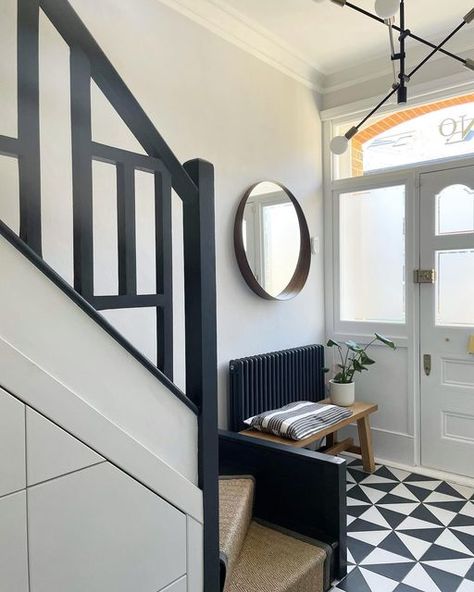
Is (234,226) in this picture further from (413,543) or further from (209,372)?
(413,543)

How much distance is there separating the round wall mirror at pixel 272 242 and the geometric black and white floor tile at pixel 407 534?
139 cm

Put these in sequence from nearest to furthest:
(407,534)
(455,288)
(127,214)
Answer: (127,214) < (407,534) < (455,288)

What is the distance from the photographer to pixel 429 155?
323 cm

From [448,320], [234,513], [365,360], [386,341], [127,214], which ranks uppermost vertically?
[127,214]

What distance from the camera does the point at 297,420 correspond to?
2.64 metres

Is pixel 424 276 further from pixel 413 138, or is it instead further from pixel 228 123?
pixel 228 123

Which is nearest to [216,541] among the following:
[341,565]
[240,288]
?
[341,565]

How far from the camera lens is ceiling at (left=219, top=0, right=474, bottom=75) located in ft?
8.65

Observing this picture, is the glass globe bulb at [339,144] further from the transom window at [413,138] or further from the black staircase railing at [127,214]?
the black staircase railing at [127,214]

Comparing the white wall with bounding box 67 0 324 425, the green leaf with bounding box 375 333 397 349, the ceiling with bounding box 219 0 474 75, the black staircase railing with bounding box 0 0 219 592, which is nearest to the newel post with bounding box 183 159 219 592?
the black staircase railing with bounding box 0 0 219 592

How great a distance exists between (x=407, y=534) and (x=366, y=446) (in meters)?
0.81

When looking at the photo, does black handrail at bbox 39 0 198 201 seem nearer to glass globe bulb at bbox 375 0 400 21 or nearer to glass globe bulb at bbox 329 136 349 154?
glass globe bulb at bbox 375 0 400 21

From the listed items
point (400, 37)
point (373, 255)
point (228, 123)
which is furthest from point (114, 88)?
point (373, 255)

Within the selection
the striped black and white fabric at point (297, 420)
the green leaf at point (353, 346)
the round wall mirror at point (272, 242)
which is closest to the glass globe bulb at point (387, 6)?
the round wall mirror at point (272, 242)
